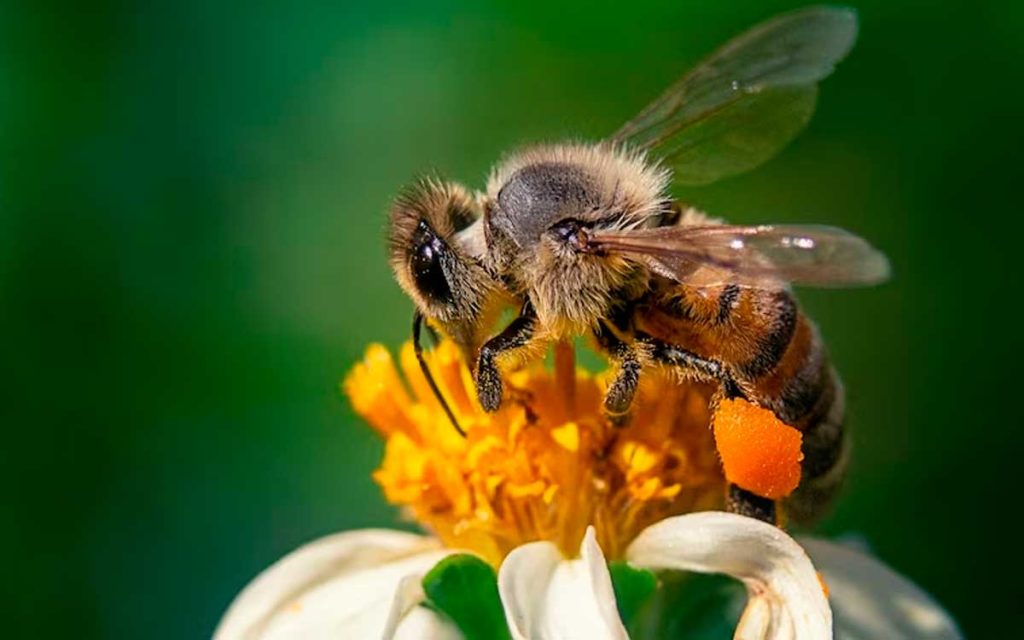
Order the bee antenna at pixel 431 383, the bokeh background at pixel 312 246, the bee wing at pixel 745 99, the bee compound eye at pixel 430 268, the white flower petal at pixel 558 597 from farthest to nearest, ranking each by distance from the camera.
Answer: the bokeh background at pixel 312 246
the bee wing at pixel 745 99
the bee antenna at pixel 431 383
the bee compound eye at pixel 430 268
the white flower petal at pixel 558 597

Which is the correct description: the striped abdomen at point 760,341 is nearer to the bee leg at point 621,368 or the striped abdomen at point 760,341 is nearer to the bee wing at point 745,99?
the bee leg at point 621,368

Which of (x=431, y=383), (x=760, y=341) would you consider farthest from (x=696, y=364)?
(x=431, y=383)

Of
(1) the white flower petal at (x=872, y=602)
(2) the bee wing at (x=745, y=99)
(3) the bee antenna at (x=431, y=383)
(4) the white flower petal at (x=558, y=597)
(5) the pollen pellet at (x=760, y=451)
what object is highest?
(2) the bee wing at (x=745, y=99)

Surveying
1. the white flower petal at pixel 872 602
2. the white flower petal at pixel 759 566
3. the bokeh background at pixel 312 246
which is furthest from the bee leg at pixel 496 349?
the bokeh background at pixel 312 246

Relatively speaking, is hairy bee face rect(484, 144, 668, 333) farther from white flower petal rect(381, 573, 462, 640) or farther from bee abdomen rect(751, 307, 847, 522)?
white flower petal rect(381, 573, 462, 640)

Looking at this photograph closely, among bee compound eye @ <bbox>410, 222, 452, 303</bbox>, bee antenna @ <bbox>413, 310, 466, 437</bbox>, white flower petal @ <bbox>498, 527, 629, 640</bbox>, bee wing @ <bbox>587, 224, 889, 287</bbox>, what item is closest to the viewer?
bee wing @ <bbox>587, 224, 889, 287</bbox>

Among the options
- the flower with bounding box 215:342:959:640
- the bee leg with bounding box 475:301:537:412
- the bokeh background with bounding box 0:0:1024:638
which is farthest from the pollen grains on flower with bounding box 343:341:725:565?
the bokeh background with bounding box 0:0:1024:638

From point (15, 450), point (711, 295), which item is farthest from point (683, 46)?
point (711, 295)
